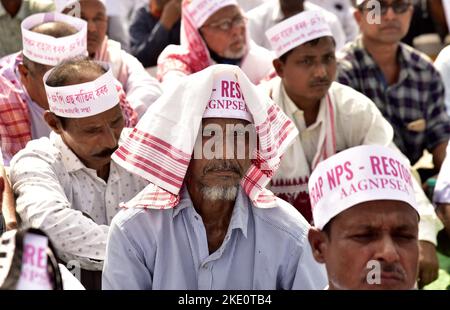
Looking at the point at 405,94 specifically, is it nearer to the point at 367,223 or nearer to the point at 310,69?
the point at 310,69

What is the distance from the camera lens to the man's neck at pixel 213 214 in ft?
11.6

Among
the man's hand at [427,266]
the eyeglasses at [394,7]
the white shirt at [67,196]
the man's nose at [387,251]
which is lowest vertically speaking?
the man's hand at [427,266]

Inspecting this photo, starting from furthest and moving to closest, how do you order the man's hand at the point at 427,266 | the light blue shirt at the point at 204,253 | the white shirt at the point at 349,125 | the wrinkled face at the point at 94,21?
the wrinkled face at the point at 94,21
the white shirt at the point at 349,125
the man's hand at the point at 427,266
the light blue shirt at the point at 204,253

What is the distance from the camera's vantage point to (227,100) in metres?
3.49

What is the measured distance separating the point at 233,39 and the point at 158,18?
1.22 metres

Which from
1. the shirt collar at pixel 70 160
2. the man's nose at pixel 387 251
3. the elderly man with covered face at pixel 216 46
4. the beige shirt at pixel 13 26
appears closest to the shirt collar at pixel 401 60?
the elderly man with covered face at pixel 216 46

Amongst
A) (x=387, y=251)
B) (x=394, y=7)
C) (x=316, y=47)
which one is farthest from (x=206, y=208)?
(x=394, y=7)

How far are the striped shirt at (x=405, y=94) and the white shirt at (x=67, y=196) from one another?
69.4 inches

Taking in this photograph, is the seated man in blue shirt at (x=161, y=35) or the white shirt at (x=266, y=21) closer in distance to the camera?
the white shirt at (x=266, y=21)

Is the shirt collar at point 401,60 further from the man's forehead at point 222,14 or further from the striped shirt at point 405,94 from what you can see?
the man's forehead at point 222,14

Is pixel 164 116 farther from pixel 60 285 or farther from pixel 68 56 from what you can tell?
pixel 68 56

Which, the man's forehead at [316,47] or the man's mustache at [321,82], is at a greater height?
the man's forehead at [316,47]
